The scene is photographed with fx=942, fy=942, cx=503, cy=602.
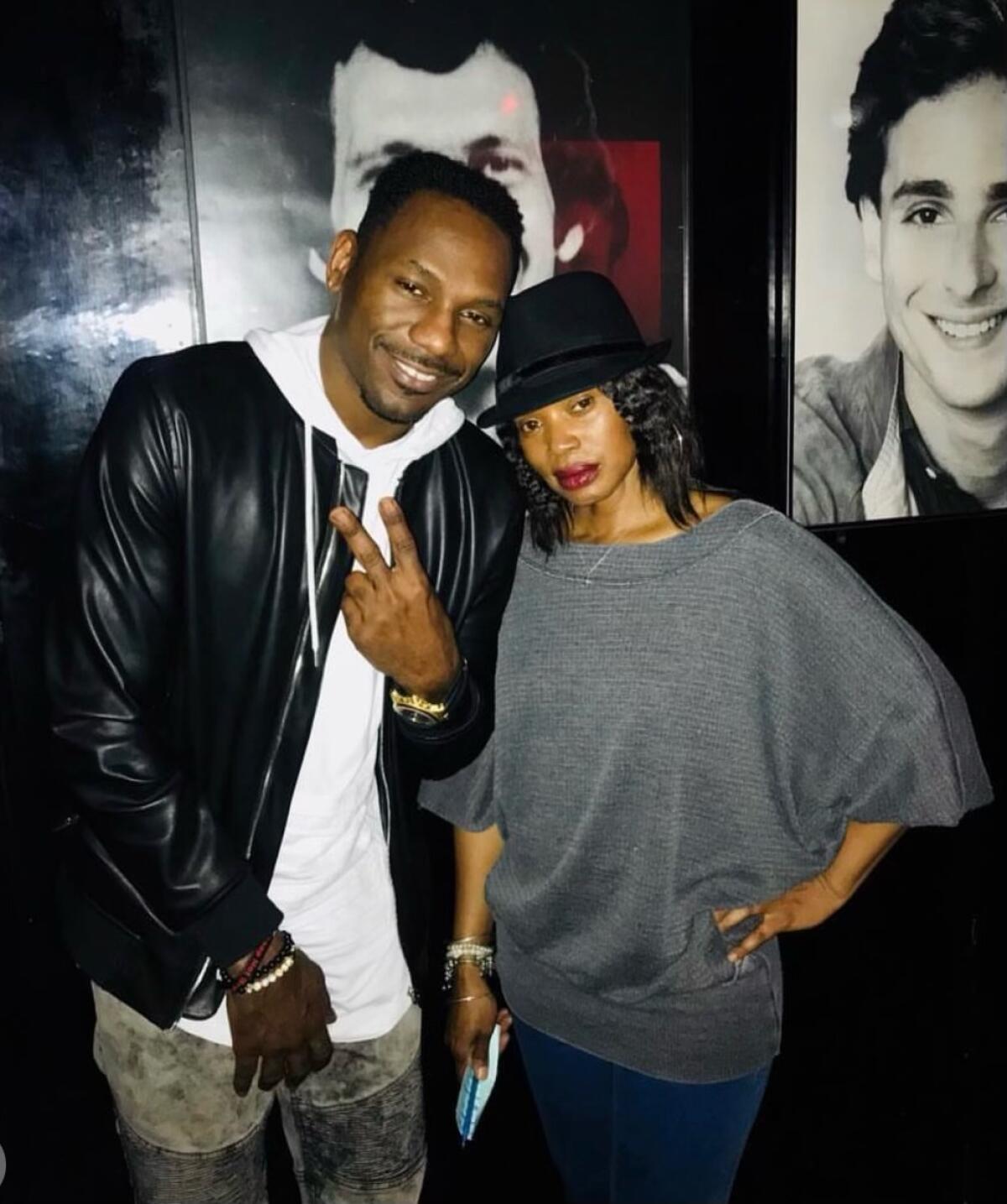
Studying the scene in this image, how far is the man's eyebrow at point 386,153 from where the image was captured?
156cm

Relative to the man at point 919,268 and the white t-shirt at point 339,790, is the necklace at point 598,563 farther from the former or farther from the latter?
the man at point 919,268

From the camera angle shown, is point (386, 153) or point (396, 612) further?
point (386, 153)

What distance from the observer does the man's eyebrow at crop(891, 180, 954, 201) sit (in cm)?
186

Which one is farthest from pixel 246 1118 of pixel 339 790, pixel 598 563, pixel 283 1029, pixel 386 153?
pixel 386 153

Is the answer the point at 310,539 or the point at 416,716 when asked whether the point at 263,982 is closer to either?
the point at 416,716

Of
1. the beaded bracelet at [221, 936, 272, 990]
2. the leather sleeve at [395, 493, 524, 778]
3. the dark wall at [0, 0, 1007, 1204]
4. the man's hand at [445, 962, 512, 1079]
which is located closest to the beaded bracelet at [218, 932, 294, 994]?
the beaded bracelet at [221, 936, 272, 990]

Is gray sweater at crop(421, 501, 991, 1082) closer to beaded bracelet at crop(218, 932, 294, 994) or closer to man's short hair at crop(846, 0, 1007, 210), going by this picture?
beaded bracelet at crop(218, 932, 294, 994)

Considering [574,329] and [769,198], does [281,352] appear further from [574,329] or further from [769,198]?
[769,198]

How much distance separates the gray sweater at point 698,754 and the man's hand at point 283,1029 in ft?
1.16

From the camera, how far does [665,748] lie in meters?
1.36

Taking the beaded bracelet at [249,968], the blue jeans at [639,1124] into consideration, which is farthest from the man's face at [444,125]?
the blue jeans at [639,1124]

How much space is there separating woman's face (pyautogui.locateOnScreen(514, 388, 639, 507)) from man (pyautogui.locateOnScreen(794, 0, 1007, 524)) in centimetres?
61

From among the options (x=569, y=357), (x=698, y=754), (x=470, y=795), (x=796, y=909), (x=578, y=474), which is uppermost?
(x=569, y=357)

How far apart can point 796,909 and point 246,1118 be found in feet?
3.00
